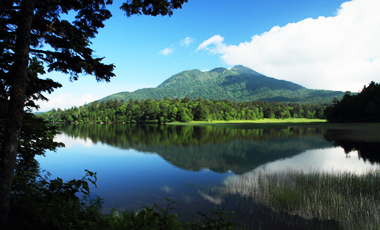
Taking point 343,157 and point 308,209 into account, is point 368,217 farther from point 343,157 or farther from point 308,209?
point 343,157

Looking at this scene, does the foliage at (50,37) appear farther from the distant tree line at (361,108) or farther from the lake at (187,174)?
the distant tree line at (361,108)

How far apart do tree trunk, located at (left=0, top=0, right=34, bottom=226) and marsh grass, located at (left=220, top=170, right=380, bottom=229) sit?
417 inches

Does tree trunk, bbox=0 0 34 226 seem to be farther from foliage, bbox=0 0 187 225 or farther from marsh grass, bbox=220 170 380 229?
marsh grass, bbox=220 170 380 229

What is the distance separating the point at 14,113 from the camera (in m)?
5.26

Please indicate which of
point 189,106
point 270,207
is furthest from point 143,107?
point 270,207

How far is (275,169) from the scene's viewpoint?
18.9 m

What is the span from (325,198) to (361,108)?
97.2 m

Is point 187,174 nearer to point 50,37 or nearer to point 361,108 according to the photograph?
point 50,37

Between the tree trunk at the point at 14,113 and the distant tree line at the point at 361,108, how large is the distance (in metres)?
102

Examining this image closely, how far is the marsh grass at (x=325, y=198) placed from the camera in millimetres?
8953

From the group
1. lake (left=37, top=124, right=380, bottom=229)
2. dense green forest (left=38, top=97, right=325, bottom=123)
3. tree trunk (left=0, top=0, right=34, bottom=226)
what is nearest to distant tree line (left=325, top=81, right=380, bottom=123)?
lake (left=37, top=124, right=380, bottom=229)

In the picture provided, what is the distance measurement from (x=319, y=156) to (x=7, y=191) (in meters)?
29.2

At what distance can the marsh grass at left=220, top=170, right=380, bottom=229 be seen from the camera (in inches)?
352

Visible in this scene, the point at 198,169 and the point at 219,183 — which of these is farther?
the point at 198,169
